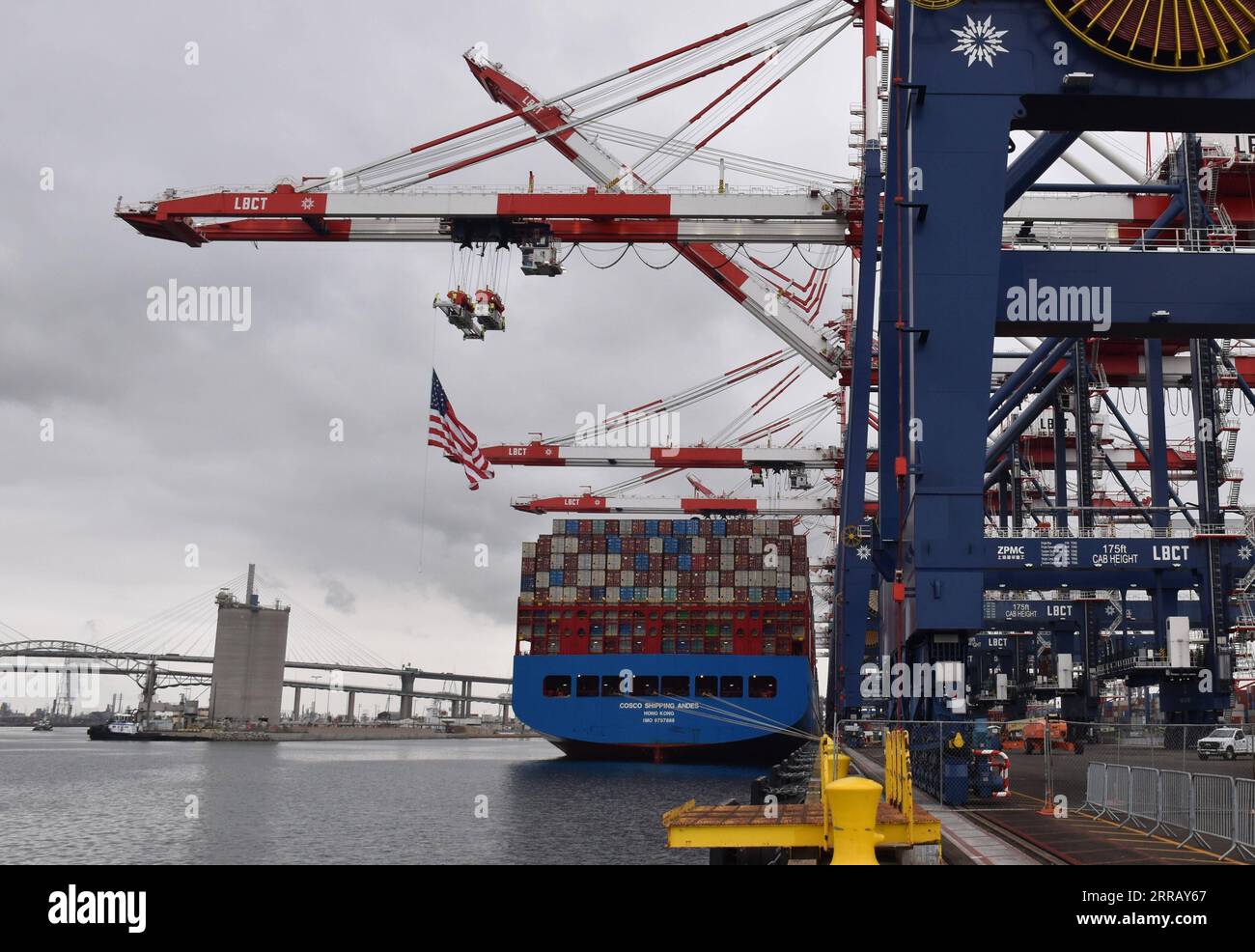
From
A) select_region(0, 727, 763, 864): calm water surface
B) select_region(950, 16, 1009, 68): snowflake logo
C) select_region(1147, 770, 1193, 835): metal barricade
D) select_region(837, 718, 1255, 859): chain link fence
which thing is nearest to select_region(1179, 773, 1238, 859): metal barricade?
select_region(837, 718, 1255, 859): chain link fence

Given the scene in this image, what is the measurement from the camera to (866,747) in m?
50.9

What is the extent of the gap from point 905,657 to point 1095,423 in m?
34.7

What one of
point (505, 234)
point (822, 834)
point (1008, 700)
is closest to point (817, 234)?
point (505, 234)

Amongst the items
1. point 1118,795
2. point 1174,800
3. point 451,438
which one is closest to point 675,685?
point 451,438

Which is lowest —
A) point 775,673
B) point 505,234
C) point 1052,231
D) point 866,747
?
point 866,747

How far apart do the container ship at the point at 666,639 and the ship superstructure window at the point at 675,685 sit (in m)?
0.06

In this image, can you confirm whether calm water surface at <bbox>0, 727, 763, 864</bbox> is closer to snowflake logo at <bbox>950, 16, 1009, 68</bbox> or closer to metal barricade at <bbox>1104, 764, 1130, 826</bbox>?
metal barricade at <bbox>1104, 764, 1130, 826</bbox>

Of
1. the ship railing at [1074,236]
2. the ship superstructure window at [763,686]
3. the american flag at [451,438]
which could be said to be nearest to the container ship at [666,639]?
the ship superstructure window at [763,686]

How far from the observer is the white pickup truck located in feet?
122

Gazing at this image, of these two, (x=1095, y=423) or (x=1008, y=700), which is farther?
(x=1008, y=700)

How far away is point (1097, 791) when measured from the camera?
16.8 m

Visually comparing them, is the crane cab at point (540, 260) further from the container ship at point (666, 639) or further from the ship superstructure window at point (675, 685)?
the ship superstructure window at point (675, 685)

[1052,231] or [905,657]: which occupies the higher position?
[1052,231]
